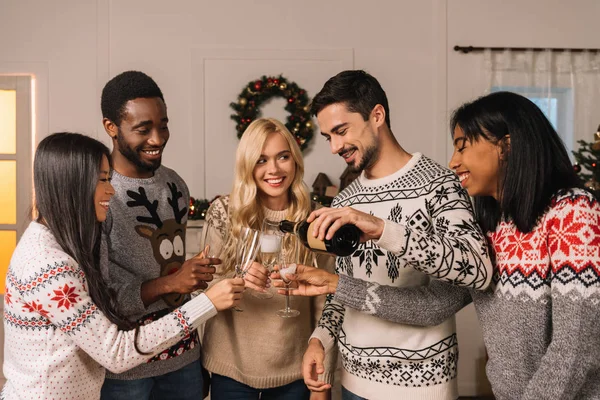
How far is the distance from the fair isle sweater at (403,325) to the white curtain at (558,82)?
126 inches

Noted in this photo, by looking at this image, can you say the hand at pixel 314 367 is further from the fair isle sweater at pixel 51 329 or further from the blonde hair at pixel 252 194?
the fair isle sweater at pixel 51 329

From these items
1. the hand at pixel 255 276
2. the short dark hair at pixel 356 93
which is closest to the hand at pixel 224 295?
the hand at pixel 255 276

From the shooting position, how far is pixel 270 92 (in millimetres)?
4531

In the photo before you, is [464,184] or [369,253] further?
[369,253]

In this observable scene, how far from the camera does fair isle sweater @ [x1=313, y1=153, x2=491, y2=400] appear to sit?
1.59 meters

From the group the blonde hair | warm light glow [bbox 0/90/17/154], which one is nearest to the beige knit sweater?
the blonde hair

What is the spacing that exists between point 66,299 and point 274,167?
941 mm

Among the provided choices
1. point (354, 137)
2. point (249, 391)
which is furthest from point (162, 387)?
point (354, 137)

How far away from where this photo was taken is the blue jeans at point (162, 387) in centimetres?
181

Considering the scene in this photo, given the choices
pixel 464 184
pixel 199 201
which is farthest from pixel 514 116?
pixel 199 201

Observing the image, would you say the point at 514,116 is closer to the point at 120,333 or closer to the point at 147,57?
the point at 120,333

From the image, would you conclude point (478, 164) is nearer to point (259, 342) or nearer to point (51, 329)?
point (259, 342)

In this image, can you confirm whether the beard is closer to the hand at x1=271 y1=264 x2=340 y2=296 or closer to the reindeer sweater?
the reindeer sweater

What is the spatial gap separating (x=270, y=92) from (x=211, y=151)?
0.68m
